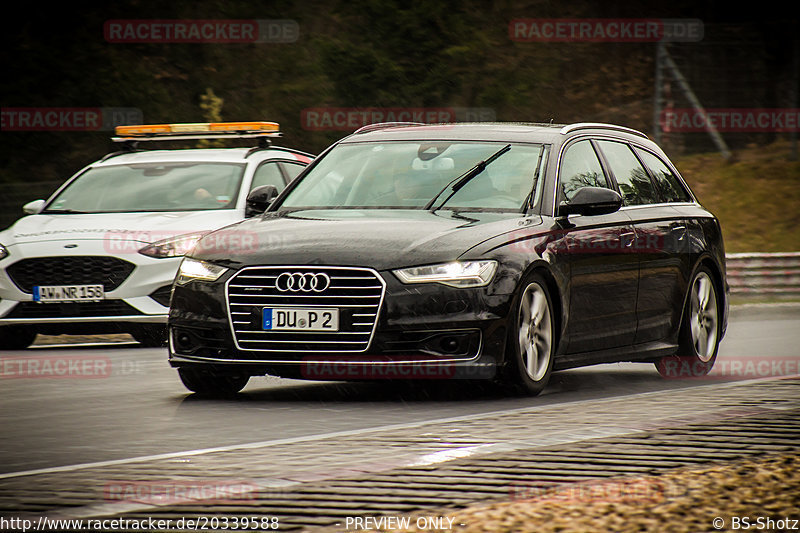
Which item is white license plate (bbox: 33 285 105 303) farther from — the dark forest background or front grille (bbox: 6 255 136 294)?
the dark forest background

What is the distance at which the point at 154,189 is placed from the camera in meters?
15.1

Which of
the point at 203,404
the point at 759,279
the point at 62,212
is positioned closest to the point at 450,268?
the point at 203,404

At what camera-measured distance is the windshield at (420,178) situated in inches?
404

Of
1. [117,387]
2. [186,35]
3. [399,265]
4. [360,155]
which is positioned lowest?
[117,387]

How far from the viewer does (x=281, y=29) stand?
3997 cm

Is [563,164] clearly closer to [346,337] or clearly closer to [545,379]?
[545,379]

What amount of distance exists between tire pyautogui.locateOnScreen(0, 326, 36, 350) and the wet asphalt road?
1.16 meters

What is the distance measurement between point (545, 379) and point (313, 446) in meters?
2.69

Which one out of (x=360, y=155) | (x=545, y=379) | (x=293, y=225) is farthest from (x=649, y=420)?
(x=360, y=155)

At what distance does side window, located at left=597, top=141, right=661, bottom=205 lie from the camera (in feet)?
37.5

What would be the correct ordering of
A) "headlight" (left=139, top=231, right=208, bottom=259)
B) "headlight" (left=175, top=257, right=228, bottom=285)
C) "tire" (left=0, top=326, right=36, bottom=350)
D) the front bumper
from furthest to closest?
"tire" (left=0, top=326, right=36, bottom=350)
"headlight" (left=139, top=231, right=208, bottom=259)
"headlight" (left=175, top=257, right=228, bottom=285)
the front bumper

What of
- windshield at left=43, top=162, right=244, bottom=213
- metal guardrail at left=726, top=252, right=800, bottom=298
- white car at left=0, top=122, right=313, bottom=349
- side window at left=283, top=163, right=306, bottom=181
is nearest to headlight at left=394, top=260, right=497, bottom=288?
white car at left=0, top=122, right=313, bottom=349

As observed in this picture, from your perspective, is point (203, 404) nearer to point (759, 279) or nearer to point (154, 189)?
point (154, 189)

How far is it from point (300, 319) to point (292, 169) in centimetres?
679
